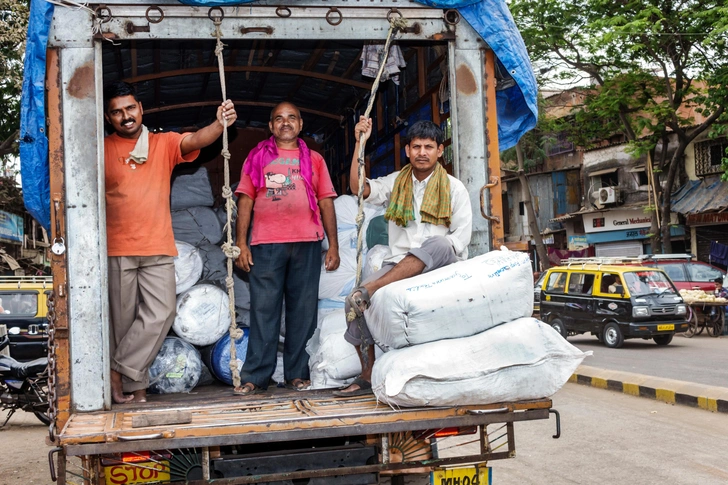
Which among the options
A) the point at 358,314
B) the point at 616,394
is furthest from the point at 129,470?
the point at 616,394

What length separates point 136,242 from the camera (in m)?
4.00

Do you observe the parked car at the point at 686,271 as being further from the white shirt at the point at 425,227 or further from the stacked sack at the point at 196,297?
the white shirt at the point at 425,227

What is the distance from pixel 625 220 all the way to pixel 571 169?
698cm

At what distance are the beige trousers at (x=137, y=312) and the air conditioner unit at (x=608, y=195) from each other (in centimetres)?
2904

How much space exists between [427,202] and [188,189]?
2404 mm

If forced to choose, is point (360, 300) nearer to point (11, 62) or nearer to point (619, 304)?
point (11, 62)

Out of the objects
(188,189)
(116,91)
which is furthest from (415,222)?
(188,189)

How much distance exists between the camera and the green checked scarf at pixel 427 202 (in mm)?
3941

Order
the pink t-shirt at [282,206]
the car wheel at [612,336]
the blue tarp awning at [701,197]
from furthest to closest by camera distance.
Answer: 1. the blue tarp awning at [701,197]
2. the car wheel at [612,336]
3. the pink t-shirt at [282,206]

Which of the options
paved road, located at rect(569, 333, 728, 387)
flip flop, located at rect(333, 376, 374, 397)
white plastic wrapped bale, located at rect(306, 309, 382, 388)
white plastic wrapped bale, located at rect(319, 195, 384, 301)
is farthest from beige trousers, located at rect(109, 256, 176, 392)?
paved road, located at rect(569, 333, 728, 387)

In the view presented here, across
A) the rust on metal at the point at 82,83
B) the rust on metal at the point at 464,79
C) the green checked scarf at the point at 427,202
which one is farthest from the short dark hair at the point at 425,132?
the rust on metal at the point at 82,83

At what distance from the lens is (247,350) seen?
14.7 ft

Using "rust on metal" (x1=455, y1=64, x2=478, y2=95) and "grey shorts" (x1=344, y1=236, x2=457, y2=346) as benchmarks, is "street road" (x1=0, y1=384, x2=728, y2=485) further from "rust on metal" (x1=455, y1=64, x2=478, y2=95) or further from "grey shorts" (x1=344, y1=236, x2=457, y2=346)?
"rust on metal" (x1=455, y1=64, x2=478, y2=95)

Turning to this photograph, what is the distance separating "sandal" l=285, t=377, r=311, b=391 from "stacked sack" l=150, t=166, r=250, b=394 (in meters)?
0.33
